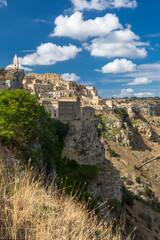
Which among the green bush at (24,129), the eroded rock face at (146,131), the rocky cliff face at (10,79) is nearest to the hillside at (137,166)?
the eroded rock face at (146,131)

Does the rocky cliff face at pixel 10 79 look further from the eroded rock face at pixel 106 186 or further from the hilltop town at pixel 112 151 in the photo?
the eroded rock face at pixel 106 186

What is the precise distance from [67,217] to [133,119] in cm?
8648

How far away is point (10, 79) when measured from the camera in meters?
30.5

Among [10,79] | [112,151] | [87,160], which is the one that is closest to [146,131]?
[112,151]

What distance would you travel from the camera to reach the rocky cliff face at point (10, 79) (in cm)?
2977

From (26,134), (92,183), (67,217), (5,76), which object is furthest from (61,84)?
(67,217)

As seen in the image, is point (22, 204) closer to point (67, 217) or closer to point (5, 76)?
point (67, 217)

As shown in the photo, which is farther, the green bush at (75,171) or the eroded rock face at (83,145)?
the eroded rock face at (83,145)

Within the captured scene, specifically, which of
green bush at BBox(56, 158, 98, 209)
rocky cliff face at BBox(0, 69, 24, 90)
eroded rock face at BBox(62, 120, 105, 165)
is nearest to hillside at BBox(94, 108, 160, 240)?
green bush at BBox(56, 158, 98, 209)

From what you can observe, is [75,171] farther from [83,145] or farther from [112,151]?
[112,151]

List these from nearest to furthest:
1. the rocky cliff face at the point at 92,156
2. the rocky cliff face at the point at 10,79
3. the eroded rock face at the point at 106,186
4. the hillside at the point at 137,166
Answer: the eroded rock face at the point at 106,186 < the rocky cliff face at the point at 92,156 < the rocky cliff face at the point at 10,79 < the hillside at the point at 137,166

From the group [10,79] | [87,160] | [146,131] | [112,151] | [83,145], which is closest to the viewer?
[10,79]

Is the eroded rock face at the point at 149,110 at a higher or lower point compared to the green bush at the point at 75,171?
higher

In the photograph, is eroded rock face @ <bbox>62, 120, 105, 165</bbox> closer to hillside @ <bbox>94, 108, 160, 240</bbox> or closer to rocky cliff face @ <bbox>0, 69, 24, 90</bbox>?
hillside @ <bbox>94, 108, 160, 240</bbox>
